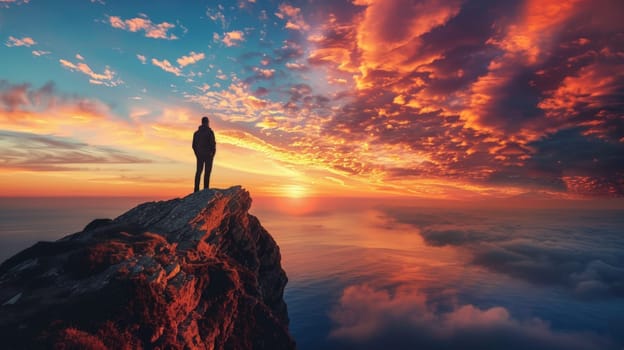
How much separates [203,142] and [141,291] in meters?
16.2

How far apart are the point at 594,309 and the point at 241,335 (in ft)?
698

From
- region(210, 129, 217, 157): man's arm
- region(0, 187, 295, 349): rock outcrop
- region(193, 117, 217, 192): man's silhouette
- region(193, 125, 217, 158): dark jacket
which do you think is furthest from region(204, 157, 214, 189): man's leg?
region(0, 187, 295, 349): rock outcrop

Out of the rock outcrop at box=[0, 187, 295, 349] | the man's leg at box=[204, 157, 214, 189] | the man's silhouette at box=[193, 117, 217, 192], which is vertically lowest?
the rock outcrop at box=[0, 187, 295, 349]

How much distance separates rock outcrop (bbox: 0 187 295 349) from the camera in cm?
954

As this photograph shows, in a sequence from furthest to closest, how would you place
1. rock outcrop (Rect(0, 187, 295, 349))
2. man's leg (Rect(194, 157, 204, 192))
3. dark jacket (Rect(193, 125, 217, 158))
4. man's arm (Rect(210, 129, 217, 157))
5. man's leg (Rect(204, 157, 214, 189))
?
man's leg (Rect(204, 157, 214, 189)) → man's leg (Rect(194, 157, 204, 192)) → man's arm (Rect(210, 129, 217, 157)) → dark jacket (Rect(193, 125, 217, 158)) → rock outcrop (Rect(0, 187, 295, 349))

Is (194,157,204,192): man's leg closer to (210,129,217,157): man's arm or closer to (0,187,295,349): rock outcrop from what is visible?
(210,129,217,157): man's arm

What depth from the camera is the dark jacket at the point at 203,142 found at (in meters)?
25.3

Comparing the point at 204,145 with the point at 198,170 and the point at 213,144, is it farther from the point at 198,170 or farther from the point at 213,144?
the point at 198,170

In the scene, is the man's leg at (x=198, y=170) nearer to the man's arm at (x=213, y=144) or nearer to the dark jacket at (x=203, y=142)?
the dark jacket at (x=203, y=142)

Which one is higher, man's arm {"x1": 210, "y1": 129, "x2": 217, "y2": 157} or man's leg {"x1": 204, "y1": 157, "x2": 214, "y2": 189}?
man's arm {"x1": 210, "y1": 129, "x2": 217, "y2": 157}

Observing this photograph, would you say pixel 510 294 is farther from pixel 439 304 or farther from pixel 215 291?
pixel 215 291

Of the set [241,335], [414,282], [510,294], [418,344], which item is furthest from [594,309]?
[241,335]

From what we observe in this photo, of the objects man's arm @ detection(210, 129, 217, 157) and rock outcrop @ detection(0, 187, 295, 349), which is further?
man's arm @ detection(210, 129, 217, 157)

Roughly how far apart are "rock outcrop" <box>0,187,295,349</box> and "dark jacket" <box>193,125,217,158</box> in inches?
176
